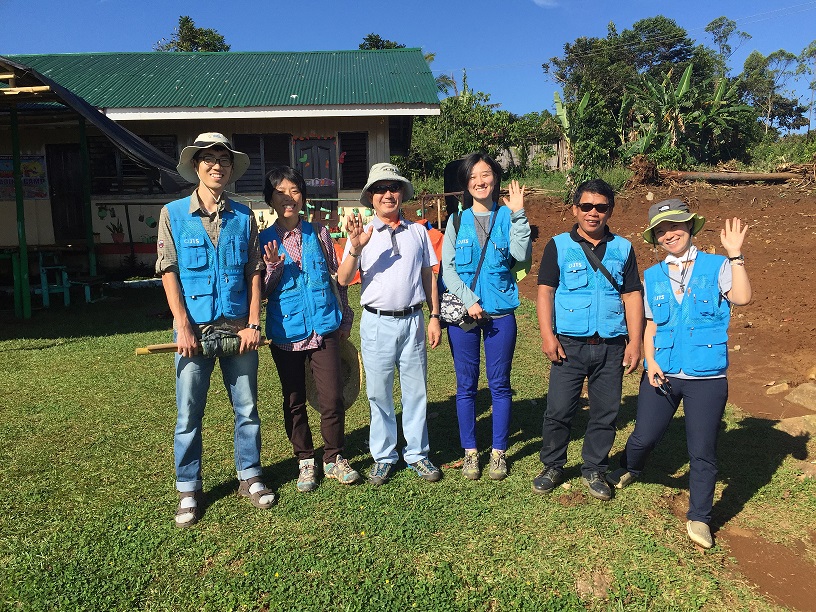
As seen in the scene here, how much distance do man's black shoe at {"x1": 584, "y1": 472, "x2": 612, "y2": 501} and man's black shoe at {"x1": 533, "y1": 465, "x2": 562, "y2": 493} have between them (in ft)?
0.56

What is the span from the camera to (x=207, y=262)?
10.4ft

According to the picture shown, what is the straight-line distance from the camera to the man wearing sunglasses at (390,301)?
347 cm

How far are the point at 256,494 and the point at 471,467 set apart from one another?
1.28m

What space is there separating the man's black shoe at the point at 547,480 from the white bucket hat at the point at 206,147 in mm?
2445

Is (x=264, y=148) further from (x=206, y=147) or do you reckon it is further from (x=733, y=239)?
(x=733, y=239)

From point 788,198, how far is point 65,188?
16198mm

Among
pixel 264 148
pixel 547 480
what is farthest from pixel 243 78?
pixel 547 480

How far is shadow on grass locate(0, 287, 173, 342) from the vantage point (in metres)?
7.87

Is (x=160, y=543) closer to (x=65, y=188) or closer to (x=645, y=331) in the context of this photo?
(x=645, y=331)

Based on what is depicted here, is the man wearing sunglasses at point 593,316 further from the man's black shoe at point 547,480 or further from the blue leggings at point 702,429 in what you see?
the blue leggings at point 702,429

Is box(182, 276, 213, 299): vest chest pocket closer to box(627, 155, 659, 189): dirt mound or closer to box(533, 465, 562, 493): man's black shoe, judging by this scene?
box(533, 465, 562, 493): man's black shoe

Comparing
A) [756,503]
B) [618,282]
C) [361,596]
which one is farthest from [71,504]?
[756,503]

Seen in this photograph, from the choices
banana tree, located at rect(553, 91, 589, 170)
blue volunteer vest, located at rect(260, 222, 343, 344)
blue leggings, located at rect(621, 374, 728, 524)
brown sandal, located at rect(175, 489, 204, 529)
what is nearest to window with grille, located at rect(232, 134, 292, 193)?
banana tree, located at rect(553, 91, 589, 170)

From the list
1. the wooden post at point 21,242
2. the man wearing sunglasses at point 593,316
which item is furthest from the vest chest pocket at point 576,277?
the wooden post at point 21,242
